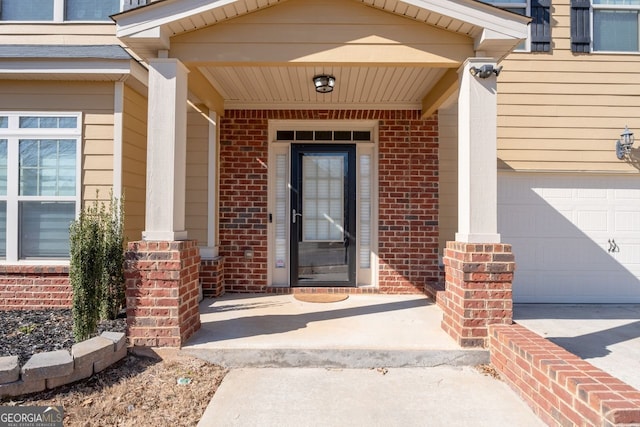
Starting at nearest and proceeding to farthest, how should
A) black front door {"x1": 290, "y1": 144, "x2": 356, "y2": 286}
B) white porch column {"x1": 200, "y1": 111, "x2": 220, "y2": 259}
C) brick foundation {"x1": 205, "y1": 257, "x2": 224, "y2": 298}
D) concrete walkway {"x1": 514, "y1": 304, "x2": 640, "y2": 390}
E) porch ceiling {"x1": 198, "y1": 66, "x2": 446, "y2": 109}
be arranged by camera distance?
concrete walkway {"x1": 514, "y1": 304, "x2": 640, "y2": 390} → porch ceiling {"x1": 198, "y1": 66, "x2": 446, "y2": 109} → brick foundation {"x1": 205, "y1": 257, "x2": 224, "y2": 298} → white porch column {"x1": 200, "y1": 111, "x2": 220, "y2": 259} → black front door {"x1": 290, "y1": 144, "x2": 356, "y2": 286}

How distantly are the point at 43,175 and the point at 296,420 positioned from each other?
12.9ft

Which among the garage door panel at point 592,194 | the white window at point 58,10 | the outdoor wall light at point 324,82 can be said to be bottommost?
the garage door panel at point 592,194

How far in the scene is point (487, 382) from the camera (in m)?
2.73

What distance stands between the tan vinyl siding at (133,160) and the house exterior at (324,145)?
3 cm

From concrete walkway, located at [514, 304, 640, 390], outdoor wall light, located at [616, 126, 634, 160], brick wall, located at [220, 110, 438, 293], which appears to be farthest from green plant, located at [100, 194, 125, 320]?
outdoor wall light, located at [616, 126, 634, 160]

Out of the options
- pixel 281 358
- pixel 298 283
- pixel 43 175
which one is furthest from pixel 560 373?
pixel 43 175

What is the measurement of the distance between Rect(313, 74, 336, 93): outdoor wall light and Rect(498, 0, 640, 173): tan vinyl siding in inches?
98.3

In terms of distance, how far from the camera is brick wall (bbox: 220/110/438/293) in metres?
5.00

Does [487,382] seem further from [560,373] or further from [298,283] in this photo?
[298,283]

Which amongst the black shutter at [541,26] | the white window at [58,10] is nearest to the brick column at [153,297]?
the white window at [58,10]

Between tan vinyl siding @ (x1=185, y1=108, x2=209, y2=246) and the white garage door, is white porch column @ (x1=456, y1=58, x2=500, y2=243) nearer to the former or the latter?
the white garage door

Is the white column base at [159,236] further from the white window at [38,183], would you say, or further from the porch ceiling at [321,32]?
the white window at [38,183]

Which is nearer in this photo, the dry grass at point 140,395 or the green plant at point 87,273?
the dry grass at point 140,395

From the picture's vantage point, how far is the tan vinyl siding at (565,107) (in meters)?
5.05
